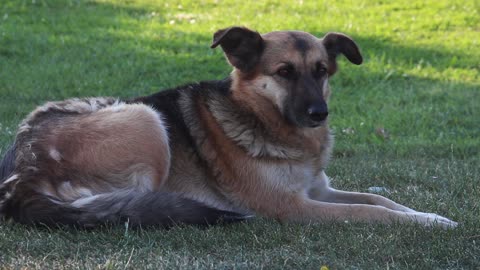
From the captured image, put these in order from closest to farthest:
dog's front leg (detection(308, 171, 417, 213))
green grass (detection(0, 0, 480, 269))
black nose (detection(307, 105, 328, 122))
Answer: green grass (detection(0, 0, 480, 269)), black nose (detection(307, 105, 328, 122)), dog's front leg (detection(308, 171, 417, 213))

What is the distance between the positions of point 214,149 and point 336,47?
3.84 ft

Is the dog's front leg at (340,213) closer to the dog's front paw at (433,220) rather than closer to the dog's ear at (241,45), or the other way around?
the dog's front paw at (433,220)

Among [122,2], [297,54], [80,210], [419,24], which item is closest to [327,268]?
[80,210]

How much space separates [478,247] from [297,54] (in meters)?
1.77

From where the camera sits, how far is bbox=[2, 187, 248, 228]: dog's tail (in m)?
4.38

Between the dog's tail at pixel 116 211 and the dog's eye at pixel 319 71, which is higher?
the dog's eye at pixel 319 71

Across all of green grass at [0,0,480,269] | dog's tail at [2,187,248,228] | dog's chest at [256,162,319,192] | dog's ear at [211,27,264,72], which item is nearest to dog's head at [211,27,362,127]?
dog's ear at [211,27,264,72]

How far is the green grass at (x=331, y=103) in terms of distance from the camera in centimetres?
403

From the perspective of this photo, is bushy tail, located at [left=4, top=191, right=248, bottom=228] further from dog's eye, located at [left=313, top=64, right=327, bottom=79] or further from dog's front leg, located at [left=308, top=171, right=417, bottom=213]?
dog's eye, located at [left=313, top=64, right=327, bottom=79]

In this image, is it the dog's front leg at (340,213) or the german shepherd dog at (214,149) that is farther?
the dog's front leg at (340,213)

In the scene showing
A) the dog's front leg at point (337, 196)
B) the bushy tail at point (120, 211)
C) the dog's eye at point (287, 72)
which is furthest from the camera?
the dog's front leg at point (337, 196)

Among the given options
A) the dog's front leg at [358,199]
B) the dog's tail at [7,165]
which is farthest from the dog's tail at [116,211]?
the dog's front leg at [358,199]

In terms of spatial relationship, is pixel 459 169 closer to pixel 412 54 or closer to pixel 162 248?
pixel 162 248

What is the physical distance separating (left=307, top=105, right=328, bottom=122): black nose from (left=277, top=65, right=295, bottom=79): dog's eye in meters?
0.29
